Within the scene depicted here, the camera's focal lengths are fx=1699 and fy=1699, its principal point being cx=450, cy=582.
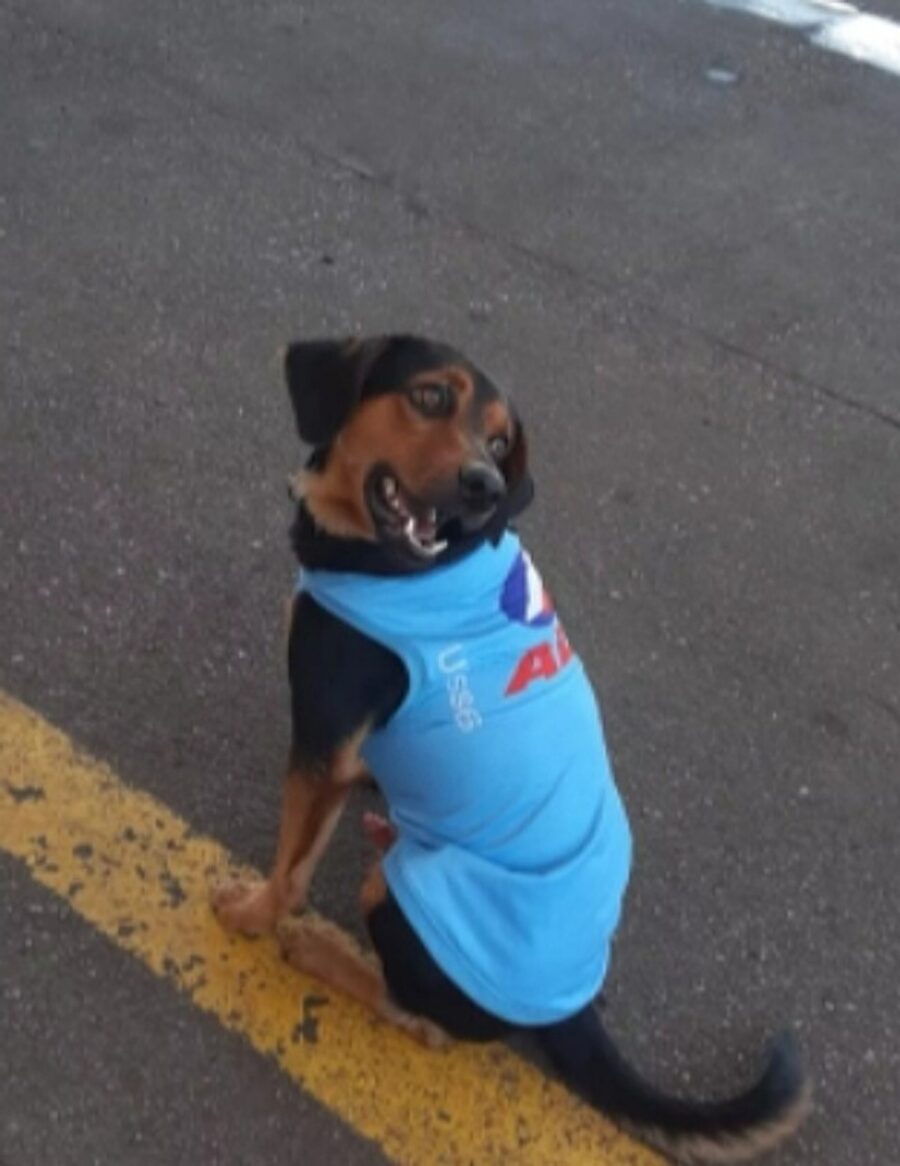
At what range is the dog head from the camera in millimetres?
2693

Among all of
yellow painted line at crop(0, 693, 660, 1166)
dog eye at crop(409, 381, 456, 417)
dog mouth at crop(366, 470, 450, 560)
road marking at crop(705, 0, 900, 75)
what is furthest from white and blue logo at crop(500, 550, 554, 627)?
road marking at crop(705, 0, 900, 75)

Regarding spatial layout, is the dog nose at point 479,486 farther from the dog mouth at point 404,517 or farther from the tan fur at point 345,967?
the tan fur at point 345,967

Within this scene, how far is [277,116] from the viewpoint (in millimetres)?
5418

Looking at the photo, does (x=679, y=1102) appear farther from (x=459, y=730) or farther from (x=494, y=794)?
(x=459, y=730)

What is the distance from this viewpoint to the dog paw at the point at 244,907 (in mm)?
2955

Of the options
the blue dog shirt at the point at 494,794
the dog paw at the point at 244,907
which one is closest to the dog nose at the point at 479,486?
the blue dog shirt at the point at 494,794

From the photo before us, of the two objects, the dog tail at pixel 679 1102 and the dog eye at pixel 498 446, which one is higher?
the dog eye at pixel 498 446

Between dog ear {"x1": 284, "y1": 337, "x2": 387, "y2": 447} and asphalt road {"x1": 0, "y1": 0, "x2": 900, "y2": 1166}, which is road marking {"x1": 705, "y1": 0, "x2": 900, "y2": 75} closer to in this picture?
asphalt road {"x1": 0, "y1": 0, "x2": 900, "y2": 1166}

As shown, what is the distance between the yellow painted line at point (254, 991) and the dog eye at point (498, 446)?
94 centimetres

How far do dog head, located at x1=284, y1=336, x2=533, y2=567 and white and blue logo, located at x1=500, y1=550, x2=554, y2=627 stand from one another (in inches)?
4.0

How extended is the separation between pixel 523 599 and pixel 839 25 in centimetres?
459

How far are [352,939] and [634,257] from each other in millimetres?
2662

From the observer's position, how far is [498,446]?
275cm

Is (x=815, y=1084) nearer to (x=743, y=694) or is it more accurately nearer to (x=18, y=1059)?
(x=743, y=694)
